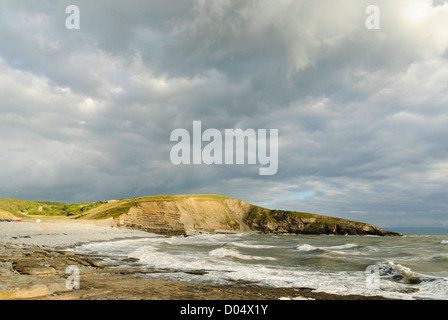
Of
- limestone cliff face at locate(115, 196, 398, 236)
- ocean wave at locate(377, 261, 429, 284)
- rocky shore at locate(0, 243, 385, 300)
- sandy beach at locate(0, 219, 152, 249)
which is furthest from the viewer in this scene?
limestone cliff face at locate(115, 196, 398, 236)

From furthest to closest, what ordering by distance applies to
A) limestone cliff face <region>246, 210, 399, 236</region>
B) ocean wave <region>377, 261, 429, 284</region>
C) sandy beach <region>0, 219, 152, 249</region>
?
limestone cliff face <region>246, 210, 399, 236</region> → sandy beach <region>0, 219, 152, 249</region> → ocean wave <region>377, 261, 429, 284</region>

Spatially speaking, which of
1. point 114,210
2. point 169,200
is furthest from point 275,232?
point 114,210

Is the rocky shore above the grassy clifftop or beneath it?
above

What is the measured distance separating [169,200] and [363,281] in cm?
9115

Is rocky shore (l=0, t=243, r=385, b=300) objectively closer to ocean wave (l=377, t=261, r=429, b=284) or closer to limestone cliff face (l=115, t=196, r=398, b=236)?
ocean wave (l=377, t=261, r=429, b=284)

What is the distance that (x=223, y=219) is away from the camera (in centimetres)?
11844

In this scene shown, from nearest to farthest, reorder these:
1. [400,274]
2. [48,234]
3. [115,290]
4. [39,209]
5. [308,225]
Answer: [115,290]
[400,274]
[48,234]
[39,209]
[308,225]

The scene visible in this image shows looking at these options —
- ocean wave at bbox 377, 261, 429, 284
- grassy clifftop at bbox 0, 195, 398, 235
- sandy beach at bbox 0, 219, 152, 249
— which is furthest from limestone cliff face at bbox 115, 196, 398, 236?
ocean wave at bbox 377, 261, 429, 284

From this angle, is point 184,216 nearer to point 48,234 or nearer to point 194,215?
point 194,215

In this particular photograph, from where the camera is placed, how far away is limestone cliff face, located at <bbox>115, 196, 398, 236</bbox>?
311 ft

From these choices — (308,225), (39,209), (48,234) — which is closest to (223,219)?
(308,225)

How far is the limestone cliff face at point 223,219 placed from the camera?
311 ft

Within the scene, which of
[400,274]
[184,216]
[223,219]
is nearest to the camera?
[400,274]
